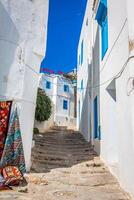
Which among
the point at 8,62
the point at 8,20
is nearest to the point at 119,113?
the point at 8,62

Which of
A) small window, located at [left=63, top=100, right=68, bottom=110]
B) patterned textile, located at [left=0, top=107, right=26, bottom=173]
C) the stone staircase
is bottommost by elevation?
the stone staircase

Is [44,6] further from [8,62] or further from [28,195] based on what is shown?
[28,195]

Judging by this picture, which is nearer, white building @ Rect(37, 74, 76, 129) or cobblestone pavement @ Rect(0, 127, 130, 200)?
cobblestone pavement @ Rect(0, 127, 130, 200)

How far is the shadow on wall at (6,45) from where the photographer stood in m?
8.02

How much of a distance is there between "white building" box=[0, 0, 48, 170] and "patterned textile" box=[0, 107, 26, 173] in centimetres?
38

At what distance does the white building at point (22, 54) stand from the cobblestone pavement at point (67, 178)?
1.15m

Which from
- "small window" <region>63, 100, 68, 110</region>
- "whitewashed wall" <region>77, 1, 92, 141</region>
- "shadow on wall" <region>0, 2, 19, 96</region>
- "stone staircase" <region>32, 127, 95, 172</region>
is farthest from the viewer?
"small window" <region>63, 100, 68, 110</region>

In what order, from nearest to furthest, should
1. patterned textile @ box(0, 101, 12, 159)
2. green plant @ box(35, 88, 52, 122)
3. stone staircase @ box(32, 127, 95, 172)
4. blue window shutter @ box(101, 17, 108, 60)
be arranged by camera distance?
patterned textile @ box(0, 101, 12, 159)
stone staircase @ box(32, 127, 95, 172)
blue window shutter @ box(101, 17, 108, 60)
green plant @ box(35, 88, 52, 122)

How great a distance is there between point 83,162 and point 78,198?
13.1 feet

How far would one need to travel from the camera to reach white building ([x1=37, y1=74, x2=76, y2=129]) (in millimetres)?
29436

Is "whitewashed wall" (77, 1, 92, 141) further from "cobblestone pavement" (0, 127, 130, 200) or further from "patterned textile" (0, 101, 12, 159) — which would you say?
"patterned textile" (0, 101, 12, 159)

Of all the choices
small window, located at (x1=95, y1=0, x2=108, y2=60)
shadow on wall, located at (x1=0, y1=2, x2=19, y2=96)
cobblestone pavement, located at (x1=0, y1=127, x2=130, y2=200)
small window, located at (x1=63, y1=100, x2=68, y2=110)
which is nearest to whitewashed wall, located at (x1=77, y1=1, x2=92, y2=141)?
cobblestone pavement, located at (x1=0, y1=127, x2=130, y2=200)

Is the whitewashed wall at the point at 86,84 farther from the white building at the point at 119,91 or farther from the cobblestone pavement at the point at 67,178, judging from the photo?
the white building at the point at 119,91

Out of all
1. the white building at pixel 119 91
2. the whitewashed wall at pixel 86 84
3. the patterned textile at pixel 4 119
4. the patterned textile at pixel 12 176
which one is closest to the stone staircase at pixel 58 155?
the white building at pixel 119 91
